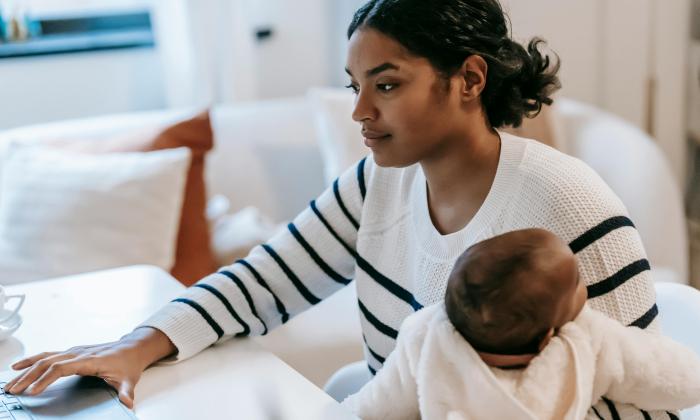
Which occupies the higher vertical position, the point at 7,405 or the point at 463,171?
the point at 463,171

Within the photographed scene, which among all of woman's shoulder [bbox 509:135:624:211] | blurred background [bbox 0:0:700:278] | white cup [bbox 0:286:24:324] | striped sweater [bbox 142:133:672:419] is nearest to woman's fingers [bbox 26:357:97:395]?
striped sweater [bbox 142:133:672:419]

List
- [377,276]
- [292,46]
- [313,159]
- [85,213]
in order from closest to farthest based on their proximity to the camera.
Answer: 1. [377,276]
2. [85,213]
3. [313,159]
4. [292,46]

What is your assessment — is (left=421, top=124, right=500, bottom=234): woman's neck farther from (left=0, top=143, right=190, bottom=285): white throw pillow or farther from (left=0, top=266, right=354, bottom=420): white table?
(left=0, top=143, right=190, bottom=285): white throw pillow

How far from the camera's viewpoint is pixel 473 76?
127cm

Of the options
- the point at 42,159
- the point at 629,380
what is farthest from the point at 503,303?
the point at 42,159

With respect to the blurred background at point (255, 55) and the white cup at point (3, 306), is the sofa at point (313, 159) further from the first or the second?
the white cup at point (3, 306)

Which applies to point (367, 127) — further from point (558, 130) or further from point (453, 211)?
point (558, 130)

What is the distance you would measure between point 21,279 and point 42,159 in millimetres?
296

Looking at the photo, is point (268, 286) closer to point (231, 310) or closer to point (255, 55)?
point (231, 310)

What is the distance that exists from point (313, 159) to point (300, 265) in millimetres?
1336

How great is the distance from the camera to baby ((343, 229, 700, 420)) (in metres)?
0.97

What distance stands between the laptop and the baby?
1.18ft

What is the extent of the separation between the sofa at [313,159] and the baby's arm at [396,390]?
105 centimetres

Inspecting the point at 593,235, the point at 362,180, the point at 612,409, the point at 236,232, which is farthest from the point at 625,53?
the point at 612,409
